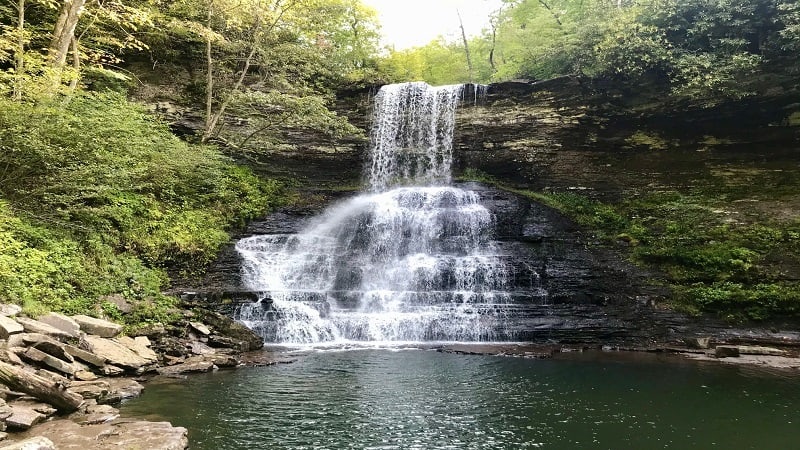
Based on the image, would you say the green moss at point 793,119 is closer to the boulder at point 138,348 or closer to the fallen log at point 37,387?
the boulder at point 138,348

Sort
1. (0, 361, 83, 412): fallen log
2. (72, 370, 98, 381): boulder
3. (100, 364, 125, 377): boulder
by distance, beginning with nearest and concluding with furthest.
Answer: (0, 361, 83, 412): fallen log
(72, 370, 98, 381): boulder
(100, 364, 125, 377): boulder

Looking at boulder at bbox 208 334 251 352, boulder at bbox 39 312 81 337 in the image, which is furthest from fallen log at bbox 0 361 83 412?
boulder at bbox 208 334 251 352

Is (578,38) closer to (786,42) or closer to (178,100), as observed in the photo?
(786,42)

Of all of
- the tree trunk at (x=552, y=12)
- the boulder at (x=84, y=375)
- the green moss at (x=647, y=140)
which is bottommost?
the boulder at (x=84, y=375)

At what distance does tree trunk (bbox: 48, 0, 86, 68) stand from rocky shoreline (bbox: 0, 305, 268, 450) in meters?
6.74

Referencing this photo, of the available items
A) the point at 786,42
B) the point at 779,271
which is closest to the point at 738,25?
the point at 786,42

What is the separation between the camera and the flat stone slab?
4871 mm

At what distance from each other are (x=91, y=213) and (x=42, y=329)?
5062 mm

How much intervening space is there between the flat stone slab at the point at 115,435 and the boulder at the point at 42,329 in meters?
2.25

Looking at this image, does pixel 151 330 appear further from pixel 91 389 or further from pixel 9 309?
pixel 91 389

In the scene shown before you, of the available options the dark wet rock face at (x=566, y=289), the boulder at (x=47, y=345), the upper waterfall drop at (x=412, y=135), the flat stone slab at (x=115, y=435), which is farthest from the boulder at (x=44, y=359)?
the upper waterfall drop at (x=412, y=135)

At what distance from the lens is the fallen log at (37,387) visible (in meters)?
5.56

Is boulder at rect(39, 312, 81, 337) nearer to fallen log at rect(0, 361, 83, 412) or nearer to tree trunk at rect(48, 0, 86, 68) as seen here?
fallen log at rect(0, 361, 83, 412)

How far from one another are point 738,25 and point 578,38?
5.01m
